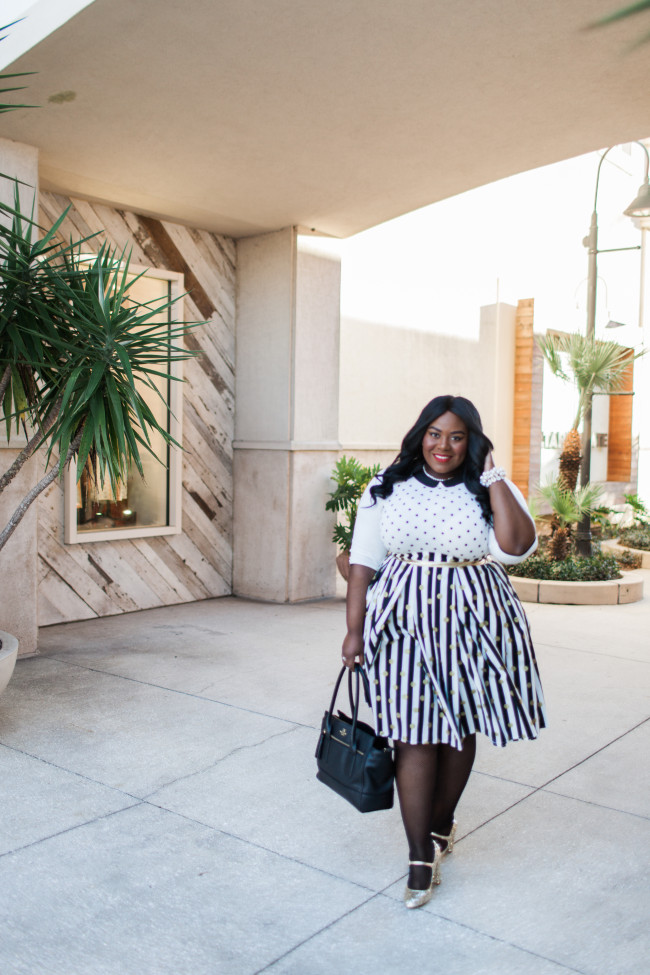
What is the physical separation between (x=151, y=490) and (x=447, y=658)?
524 centimetres

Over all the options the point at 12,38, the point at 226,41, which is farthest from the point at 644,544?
the point at 12,38

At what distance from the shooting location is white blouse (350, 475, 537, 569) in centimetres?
283

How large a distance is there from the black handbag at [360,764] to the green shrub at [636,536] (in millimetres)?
9065

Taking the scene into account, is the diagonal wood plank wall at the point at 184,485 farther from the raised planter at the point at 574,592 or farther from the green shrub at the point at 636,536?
the green shrub at the point at 636,536

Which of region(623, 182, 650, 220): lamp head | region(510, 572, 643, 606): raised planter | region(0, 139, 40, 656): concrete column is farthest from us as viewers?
region(623, 182, 650, 220): lamp head

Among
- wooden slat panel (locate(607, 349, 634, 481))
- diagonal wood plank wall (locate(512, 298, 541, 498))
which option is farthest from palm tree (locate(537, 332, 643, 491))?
wooden slat panel (locate(607, 349, 634, 481))

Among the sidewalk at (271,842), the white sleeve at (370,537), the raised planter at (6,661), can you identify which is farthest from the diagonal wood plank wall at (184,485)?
the white sleeve at (370,537)

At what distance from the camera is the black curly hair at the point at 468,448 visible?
2.89 m

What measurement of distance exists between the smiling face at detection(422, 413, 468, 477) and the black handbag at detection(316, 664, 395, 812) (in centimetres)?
72

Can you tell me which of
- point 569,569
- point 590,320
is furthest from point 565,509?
point 590,320

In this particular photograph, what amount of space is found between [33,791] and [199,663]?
7.02ft

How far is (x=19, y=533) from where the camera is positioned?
5.75 meters

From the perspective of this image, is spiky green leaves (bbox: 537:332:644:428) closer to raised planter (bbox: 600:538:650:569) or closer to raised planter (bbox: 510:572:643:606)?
raised planter (bbox: 510:572:643:606)

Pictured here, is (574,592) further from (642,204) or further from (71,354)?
(71,354)
